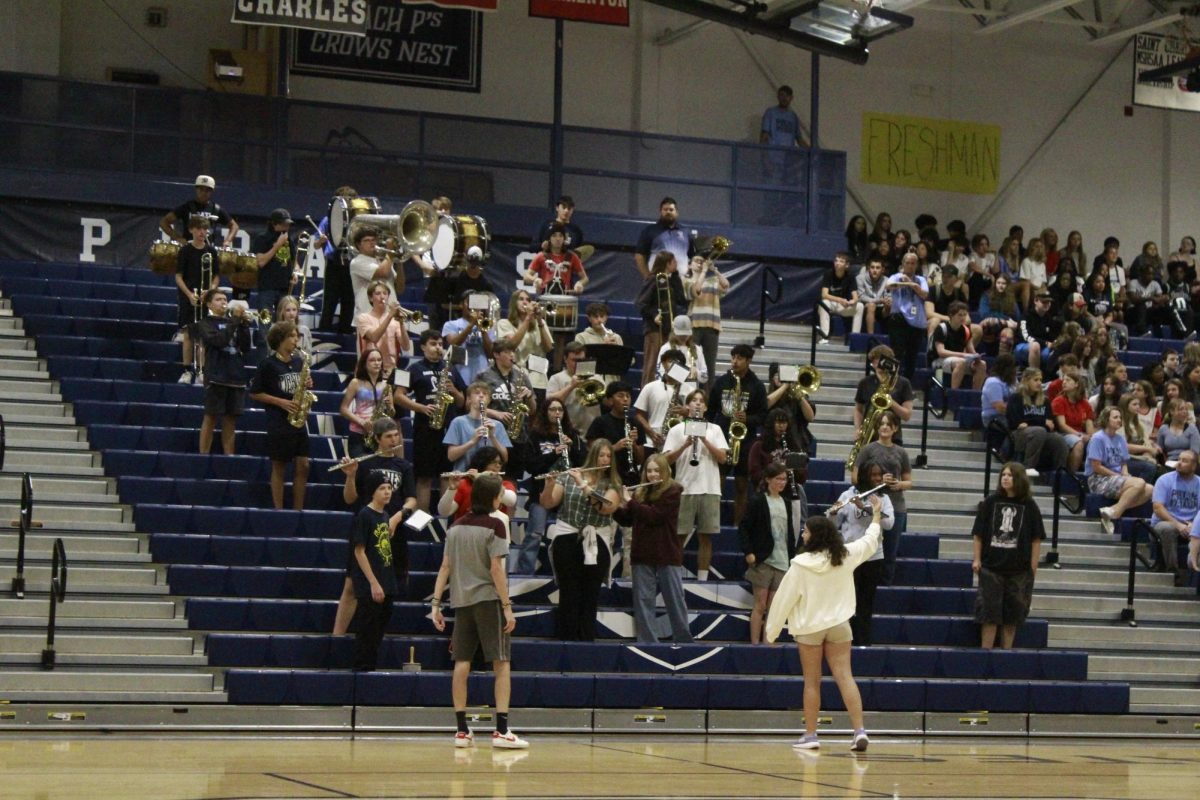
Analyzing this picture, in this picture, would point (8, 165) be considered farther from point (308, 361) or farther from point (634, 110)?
point (634, 110)

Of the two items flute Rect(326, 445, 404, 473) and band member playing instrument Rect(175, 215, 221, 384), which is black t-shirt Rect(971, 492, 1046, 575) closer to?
flute Rect(326, 445, 404, 473)

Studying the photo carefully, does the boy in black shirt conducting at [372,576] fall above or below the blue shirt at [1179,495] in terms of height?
below

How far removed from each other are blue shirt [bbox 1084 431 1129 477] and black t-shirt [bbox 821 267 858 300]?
3932 mm

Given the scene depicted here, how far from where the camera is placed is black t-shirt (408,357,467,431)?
46.8 feet

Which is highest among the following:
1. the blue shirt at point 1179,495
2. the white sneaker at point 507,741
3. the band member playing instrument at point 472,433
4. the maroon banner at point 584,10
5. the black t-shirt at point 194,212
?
the maroon banner at point 584,10

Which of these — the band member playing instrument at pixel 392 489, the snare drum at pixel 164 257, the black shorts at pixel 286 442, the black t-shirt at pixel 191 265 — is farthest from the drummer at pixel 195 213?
the band member playing instrument at pixel 392 489

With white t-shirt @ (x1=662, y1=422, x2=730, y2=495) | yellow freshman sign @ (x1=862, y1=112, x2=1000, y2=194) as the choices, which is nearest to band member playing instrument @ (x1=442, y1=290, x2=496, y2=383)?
white t-shirt @ (x1=662, y1=422, x2=730, y2=495)

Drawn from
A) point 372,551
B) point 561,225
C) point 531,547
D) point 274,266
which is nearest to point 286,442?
point 372,551

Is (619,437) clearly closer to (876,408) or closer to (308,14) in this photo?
(876,408)

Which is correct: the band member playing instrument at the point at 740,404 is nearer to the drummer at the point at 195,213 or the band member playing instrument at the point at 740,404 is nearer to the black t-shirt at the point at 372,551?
the black t-shirt at the point at 372,551

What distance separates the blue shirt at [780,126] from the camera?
78.9 feet

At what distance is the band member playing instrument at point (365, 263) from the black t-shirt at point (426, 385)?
1.48 meters

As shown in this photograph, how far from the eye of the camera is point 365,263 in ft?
53.4

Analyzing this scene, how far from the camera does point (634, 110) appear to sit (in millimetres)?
25047
